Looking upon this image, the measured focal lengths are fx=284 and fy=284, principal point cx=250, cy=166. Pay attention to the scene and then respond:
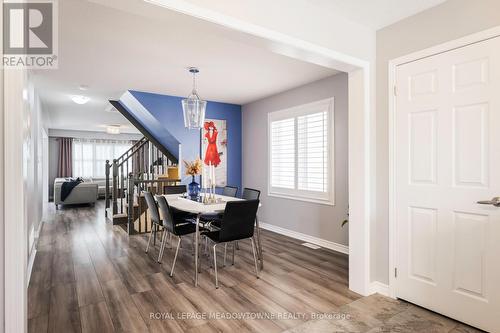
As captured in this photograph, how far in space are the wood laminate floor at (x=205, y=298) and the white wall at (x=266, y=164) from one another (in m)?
0.50

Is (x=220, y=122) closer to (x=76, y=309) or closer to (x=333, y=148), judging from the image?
(x=333, y=148)

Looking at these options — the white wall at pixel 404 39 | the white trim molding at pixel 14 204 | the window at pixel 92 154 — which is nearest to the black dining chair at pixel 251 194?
the white wall at pixel 404 39

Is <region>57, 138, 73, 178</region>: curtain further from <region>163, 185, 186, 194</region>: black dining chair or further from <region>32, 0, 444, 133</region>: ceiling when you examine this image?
<region>163, 185, 186, 194</region>: black dining chair

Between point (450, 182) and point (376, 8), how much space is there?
4.97ft

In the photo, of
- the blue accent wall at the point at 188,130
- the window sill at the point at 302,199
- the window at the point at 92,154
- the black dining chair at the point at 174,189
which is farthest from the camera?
the window at the point at 92,154

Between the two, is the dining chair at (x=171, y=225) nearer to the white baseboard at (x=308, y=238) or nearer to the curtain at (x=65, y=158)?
the white baseboard at (x=308, y=238)

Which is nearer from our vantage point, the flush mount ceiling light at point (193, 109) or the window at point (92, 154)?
the flush mount ceiling light at point (193, 109)

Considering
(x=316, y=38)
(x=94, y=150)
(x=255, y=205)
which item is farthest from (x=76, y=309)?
(x=94, y=150)

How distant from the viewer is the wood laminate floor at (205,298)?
7.09 ft

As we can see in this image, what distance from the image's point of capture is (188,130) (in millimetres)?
5328

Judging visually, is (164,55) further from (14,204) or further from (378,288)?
(378,288)

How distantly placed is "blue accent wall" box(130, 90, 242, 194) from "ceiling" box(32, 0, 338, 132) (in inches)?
9.2

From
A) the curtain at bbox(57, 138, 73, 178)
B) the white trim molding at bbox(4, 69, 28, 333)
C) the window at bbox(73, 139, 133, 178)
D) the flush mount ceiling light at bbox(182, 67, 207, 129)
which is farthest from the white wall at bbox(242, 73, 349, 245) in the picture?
the curtain at bbox(57, 138, 73, 178)

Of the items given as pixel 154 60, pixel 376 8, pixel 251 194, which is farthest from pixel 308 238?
pixel 154 60
